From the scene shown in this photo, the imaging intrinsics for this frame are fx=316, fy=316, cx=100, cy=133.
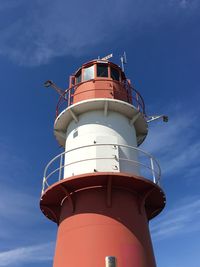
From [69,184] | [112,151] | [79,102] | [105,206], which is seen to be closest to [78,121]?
[79,102]

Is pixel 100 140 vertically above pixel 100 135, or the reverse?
pixel 100 135

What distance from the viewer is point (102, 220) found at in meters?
11.3

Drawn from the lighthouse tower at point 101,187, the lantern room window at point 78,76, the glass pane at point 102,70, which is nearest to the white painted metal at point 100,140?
the lighthouse tower at point 101,187

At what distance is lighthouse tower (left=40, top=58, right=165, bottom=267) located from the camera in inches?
431

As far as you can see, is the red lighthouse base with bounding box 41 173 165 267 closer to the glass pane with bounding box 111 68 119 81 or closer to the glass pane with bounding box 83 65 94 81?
the glass pane with bounding box 83 65 94 81

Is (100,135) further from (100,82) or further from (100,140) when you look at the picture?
(100,82)

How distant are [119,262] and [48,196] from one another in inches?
158

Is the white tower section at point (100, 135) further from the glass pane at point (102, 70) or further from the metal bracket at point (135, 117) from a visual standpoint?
the glass pane at point (102, 70)

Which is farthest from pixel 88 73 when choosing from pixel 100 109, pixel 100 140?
pixel 100 140

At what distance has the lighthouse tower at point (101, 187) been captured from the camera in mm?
10953

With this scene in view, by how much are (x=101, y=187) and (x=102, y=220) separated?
4.09 feet

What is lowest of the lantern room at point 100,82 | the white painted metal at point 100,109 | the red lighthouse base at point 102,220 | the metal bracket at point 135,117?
the red lighthouse base at point 102,220

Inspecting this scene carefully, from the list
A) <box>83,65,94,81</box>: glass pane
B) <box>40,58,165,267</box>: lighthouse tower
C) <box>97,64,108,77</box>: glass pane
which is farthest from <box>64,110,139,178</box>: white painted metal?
<box>97,64,108,77</box>: glass pane

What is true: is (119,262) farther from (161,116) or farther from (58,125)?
(161,116)
